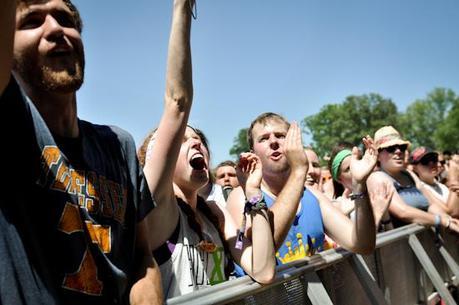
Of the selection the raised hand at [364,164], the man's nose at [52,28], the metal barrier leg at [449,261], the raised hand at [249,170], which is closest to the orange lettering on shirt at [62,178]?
the man's nose at [52,28]

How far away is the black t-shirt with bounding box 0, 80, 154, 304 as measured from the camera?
1.29 metres

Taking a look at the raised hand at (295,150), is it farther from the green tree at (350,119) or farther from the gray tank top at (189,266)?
the green tree at (350,119)

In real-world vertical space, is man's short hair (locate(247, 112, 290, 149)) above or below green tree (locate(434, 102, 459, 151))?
above

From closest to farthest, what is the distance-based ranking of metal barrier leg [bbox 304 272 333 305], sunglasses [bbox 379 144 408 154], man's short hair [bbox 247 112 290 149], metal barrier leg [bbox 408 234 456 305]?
metal barrier leg [bbox 304 272 333 305] < man's short hair [bbox 247 112 290 149] < metal barrier leg [bbox 408 234 456 305] < sunglasses [bbox 379 144 408 154]

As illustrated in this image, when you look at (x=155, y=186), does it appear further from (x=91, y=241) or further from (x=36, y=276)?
(x=36, y=276)

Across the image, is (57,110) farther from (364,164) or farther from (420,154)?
(420,154)

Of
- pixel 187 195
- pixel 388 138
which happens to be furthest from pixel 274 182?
pixel 388 138

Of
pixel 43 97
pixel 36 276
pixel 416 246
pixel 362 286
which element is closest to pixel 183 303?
pixel 36 276

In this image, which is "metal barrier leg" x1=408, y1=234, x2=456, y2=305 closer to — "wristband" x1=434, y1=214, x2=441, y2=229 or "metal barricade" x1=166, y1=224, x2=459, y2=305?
"metal barricade" x1=166, y1=224, x2=459, y2=305

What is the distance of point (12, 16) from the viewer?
3.50ft

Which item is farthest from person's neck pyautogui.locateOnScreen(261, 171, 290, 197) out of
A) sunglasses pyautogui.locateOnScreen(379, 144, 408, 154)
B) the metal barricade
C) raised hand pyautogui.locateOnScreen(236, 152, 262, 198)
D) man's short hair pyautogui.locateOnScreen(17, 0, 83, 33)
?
sunglasses pyautogui.locateOnScreen(379, 144, 408, 154)

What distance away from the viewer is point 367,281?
9.56 feet

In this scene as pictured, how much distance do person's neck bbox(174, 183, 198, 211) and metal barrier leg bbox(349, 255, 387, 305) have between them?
4.01 feet

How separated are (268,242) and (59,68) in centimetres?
140
